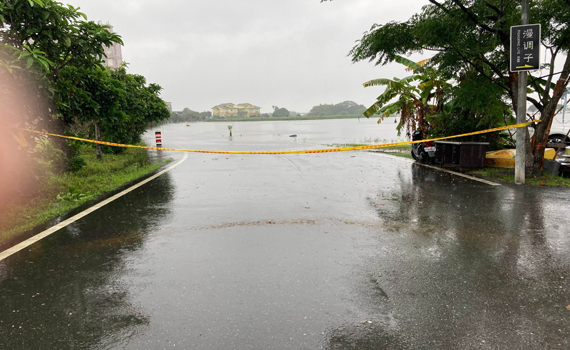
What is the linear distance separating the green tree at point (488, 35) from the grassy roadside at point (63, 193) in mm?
8708

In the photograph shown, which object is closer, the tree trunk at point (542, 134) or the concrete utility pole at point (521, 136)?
the concrete utility pole at point (521, 136)

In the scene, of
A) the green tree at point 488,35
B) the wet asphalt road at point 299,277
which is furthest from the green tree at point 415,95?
the wet asphalt road at point 299,277

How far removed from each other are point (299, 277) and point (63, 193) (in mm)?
6725

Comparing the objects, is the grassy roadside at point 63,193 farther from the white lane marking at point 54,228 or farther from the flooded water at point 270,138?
the flooded water at point 270,138

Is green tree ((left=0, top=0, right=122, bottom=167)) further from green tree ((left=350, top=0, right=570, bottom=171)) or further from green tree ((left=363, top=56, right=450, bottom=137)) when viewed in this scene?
green tree ((left=363, top=56, right=450, bottom=137))

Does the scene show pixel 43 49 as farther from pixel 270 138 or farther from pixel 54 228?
pixel 270 138

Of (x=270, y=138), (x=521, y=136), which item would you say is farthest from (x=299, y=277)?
(x=270, y=138)

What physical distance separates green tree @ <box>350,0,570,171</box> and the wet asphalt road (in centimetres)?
363

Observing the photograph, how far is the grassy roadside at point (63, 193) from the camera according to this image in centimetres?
603

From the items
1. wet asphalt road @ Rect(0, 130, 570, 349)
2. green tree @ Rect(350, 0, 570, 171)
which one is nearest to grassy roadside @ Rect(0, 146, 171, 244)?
wet asphalt road @ Rect(0, 130, 570, 349)

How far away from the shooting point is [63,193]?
8242 millimetres

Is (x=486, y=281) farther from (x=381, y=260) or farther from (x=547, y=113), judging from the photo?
(x=547, y=113)

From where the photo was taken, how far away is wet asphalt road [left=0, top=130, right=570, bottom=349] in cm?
291

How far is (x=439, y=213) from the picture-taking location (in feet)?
21.2
